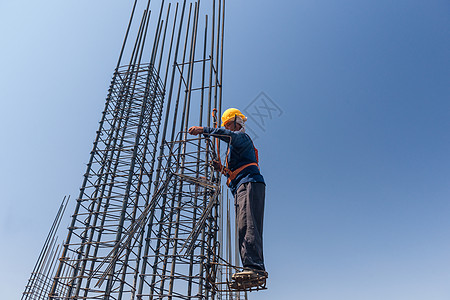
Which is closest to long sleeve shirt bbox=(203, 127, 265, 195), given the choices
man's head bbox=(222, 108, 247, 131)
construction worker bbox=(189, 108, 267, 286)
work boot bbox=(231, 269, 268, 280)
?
construction worker bbox=(189, 108, 267, 286)

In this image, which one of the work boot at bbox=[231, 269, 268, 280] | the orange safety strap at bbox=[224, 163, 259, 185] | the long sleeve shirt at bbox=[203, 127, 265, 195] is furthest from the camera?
the orange safety strap at bbox=[224, 163, 259, 185]

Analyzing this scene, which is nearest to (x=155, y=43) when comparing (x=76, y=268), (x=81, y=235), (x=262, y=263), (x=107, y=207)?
(x=107, y=207)

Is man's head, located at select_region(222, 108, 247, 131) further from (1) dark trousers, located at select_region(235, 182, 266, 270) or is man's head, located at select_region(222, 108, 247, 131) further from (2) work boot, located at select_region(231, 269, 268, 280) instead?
(2) work boot, located at select_region(231, 269, 268, 280)

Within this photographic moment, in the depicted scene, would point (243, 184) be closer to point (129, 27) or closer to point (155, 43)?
point (155, 43)

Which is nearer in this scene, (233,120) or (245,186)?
(245,186)

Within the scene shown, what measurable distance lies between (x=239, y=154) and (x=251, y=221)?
57.4 inches

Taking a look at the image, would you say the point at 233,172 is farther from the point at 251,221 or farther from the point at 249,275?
the point at 249,275

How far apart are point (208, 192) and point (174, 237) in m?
1.45

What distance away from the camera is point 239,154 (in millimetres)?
7094

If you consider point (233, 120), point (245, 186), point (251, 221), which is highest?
point (233, 120)

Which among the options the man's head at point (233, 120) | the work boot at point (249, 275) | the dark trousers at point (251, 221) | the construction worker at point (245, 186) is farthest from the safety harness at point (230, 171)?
the work boot at point (249, 275)

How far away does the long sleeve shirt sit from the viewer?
6828 mm

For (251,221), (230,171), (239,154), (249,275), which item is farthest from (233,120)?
(249,275)

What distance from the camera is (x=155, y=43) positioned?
15.4 metres
